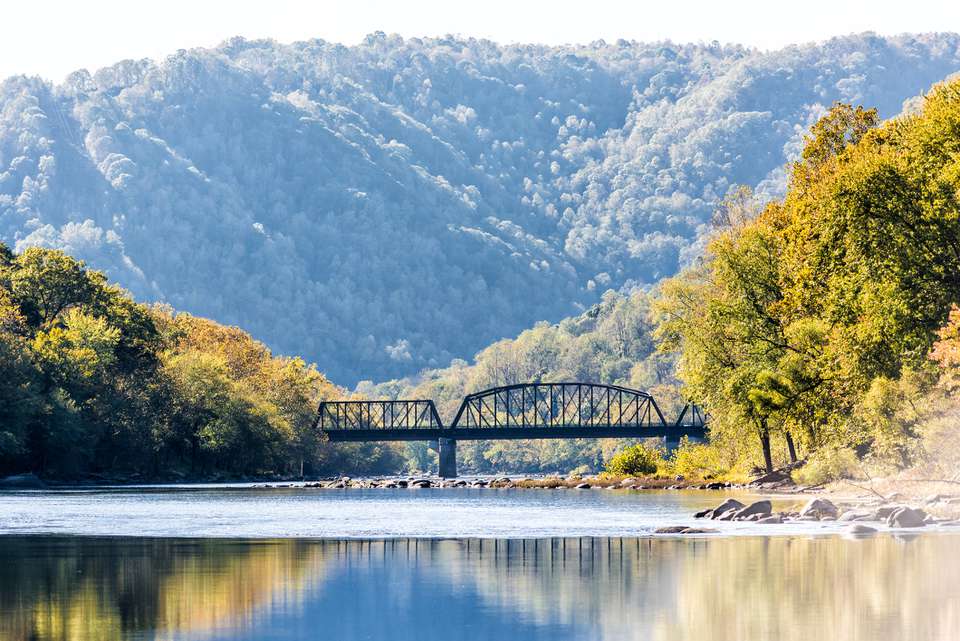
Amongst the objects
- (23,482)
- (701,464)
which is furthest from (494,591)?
(23,482)

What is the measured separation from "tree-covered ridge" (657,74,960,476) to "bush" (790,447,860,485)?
448 mm

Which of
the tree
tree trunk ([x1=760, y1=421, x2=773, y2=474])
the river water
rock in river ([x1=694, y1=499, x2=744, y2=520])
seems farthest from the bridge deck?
the river water

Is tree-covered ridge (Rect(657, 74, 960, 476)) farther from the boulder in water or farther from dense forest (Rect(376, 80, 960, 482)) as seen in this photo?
the boulder in water

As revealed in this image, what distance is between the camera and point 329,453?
17812cm

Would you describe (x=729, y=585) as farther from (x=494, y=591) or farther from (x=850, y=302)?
(x=850, y=302)

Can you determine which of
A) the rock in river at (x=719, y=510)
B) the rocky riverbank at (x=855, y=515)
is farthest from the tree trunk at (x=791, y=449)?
the rock in river at (x=719, y=510)

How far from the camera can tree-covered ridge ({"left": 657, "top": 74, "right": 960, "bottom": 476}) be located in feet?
184

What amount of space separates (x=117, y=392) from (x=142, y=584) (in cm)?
9756

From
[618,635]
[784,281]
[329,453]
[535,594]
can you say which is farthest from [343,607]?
[329,453]

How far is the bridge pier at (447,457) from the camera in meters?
185

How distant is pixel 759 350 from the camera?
265 feet

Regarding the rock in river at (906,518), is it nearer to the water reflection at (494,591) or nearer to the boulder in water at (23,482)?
the water reflection at (494,591)

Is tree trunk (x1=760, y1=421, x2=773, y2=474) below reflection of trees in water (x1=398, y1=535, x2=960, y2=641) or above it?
above

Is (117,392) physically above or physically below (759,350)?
above
